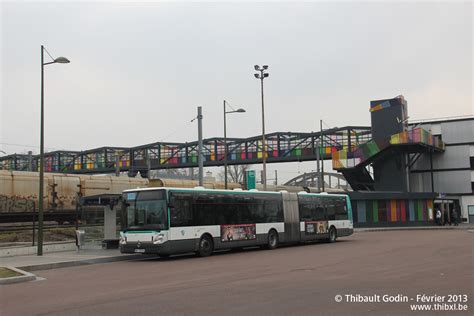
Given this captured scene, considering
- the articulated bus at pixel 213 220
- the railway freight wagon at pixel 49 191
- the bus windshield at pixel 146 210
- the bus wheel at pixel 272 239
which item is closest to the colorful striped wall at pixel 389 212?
the articulated bus at pixel 213 220

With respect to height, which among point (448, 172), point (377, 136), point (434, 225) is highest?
point (377, 136)

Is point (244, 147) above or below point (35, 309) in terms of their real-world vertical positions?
above

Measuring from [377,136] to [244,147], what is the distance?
137 feet

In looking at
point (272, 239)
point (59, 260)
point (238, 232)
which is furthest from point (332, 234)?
point (59, 260)

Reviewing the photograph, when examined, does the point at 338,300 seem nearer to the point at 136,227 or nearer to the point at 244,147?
the point at 136,227

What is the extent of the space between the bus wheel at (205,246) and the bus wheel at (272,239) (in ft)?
15.0

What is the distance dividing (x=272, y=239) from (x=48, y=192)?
54.1 feet

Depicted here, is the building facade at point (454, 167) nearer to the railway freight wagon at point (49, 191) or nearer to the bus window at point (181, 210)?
the railway freight wagon at point (49, 191)

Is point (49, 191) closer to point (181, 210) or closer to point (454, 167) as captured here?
point (181, 210)

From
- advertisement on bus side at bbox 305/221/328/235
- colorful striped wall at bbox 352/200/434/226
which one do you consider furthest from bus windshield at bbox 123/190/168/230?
colorful striped wall at bbox 352/200/434/226

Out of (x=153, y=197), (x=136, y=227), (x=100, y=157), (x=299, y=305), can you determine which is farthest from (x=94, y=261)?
(x=100, y=157)

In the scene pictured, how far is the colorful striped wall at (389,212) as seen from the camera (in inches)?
2069

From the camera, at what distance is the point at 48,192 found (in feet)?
116

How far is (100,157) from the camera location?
349 ft
